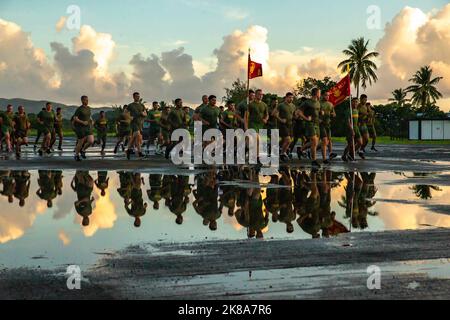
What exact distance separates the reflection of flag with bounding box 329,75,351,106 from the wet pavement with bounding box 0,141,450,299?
8069 mm

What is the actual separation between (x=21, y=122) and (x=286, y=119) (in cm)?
1244

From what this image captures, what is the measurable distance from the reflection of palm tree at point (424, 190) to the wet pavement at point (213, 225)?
54 millimetres

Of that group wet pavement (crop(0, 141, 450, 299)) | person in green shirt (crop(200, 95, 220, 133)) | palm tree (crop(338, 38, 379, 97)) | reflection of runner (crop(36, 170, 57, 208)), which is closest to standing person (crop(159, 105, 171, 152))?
person in green shirt (crop(200, 95, 220, 133))

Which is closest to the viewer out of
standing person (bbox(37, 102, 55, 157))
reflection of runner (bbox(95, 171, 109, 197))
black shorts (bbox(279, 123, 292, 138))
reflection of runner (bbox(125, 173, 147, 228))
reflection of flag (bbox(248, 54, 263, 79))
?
reflection of runner (bbox(125, 173, 147, 228))

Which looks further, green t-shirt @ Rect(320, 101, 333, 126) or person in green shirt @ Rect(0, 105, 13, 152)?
person in green shirt @ Rect(0, 105, 13, 152)

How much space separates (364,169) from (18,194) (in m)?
9.57

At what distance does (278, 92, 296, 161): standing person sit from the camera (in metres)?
21.2

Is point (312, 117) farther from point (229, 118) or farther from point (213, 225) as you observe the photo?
point (213, 225)

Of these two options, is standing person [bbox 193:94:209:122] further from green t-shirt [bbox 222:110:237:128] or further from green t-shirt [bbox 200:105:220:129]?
green t-shirt [bbox 222:110:237:128]

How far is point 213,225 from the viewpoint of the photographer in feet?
27.4

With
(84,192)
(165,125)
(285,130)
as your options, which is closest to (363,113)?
(285,130)

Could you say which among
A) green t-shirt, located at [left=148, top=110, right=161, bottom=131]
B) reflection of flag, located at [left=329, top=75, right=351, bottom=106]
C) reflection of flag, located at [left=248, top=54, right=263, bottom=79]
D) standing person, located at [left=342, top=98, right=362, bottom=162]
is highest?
reflection of flag, located at [left=248, top=54, right=263, bottom=79]
